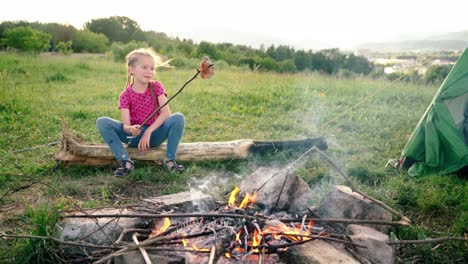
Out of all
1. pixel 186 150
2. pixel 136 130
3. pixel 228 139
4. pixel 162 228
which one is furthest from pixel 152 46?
pixel 162 228

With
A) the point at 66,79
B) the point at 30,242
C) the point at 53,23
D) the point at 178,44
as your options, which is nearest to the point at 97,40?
the point at 53,23

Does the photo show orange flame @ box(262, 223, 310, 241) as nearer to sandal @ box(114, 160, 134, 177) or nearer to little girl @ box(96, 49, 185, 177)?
little girl @ box(96, 49, 185, 177)

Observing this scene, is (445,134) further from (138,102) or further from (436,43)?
(436,43)

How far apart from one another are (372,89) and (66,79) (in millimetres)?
9016

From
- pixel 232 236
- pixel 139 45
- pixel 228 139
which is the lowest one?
pixel 228 139

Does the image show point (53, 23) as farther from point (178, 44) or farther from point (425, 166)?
point (425, 166)

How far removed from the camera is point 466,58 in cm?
504

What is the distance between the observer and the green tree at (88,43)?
96.5ft

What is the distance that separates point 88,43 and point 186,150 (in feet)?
91.5

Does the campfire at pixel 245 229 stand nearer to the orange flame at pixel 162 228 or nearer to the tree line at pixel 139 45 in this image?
the orange flame at pixel 162 228

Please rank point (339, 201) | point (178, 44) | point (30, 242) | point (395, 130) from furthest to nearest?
point (178, 44)
point (395, 130)
point (339, 201)
point (30, 242)

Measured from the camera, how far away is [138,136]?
4.88 metres

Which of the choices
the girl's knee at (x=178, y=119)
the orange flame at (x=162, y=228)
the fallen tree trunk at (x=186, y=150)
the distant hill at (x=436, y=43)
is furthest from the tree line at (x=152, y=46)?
the orange flame at (x=162, y=228)

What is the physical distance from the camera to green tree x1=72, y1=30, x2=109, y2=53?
29.4 metres
